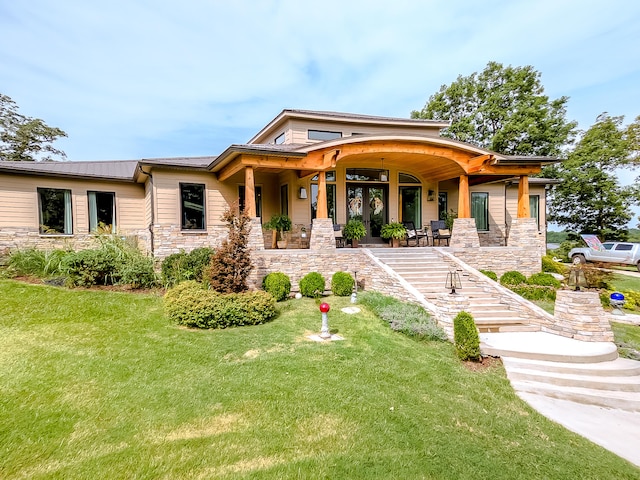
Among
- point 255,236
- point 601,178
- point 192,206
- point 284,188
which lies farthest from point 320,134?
point 601,178

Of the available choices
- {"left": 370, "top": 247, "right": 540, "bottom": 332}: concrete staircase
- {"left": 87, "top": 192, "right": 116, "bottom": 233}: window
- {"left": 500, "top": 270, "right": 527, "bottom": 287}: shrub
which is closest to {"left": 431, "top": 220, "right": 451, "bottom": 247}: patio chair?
{"left": 370, "top": 247, "right": 540, "bottom": 332}: concrete staircase

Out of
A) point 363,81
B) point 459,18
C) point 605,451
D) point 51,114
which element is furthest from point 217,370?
point 51,114

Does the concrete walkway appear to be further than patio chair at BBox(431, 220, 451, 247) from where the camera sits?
No

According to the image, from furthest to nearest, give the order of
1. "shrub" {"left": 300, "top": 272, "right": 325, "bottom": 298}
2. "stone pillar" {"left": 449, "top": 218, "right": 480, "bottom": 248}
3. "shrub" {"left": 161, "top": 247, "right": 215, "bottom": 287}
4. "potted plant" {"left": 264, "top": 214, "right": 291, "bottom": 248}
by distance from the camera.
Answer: "potted plant" {"left": 264, "top": 214, "right": 291, "bottom": 248} < "stone pillar" {"left": 449, "top": 218, "right": 480, "bottom": 248} < "shrub" {"left": 161, "top": 247, "right": 215, "bottom": 287} < "shrub" {"left": 300, "top": 272, "right": 325, "bottom": 298}

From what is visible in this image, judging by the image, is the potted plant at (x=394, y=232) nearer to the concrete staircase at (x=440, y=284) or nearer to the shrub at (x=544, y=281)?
the concrete staircase at (x=440, y=284)

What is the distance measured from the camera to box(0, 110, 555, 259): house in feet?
35.4

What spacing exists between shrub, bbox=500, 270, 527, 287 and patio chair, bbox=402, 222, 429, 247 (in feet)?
10.9

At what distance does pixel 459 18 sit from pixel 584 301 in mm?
8179

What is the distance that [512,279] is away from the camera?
10.9 meters

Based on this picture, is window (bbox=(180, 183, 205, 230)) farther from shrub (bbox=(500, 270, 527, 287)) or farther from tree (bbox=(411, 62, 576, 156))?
tree (bbox=(411, 62, 576, 156))

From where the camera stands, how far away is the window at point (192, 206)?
39.1 feet

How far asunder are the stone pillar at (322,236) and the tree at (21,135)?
22276 mm

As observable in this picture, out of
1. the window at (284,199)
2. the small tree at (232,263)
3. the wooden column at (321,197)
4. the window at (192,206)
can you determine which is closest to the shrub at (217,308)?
the small tree at (232,263)

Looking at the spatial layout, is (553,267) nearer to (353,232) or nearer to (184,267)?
(353,232)
